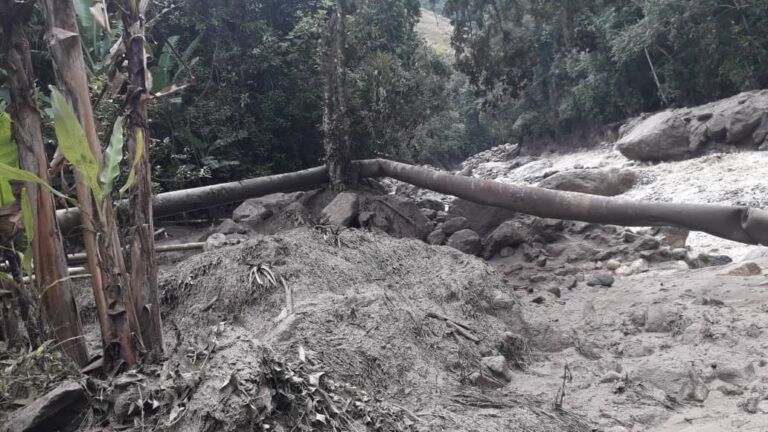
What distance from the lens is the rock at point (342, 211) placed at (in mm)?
7352

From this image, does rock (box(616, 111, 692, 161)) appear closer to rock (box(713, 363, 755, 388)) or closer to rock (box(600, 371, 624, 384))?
rock (box(713, 363, 755, 388))

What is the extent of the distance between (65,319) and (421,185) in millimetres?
5662

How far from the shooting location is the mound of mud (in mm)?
2184

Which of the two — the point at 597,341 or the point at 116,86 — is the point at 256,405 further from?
the point at 597,341

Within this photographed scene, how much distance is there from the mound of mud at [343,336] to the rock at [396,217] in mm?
2070

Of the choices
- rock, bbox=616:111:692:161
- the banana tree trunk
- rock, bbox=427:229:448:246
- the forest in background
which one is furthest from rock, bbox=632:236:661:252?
rock, bbox=616:111:692:161

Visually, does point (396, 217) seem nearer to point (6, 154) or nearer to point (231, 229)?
point (231, 229)

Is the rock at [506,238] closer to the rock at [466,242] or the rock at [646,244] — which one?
the rock at [466,242]

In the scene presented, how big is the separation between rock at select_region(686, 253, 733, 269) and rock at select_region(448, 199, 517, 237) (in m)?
2.15

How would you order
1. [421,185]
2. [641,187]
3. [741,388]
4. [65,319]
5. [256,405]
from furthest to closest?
[641,187], [421,185], [741,388], [65,319], [256,405]

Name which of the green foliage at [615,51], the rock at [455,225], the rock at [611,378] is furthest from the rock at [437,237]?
the green foliage at [615,51]

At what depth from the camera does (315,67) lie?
10891 millimetres

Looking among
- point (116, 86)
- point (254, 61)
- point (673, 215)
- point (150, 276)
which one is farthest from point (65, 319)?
point (254, 61)

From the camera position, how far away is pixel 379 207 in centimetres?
807
